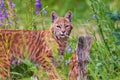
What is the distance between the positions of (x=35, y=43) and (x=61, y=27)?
0.33 m

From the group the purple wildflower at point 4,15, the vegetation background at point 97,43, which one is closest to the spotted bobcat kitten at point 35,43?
the vegetation background at point 97,43

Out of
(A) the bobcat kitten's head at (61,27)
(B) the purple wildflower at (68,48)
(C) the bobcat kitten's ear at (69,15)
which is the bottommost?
(B) the purple wildflower at (68,48)

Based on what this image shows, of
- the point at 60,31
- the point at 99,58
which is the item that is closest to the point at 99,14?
the point at 99,58

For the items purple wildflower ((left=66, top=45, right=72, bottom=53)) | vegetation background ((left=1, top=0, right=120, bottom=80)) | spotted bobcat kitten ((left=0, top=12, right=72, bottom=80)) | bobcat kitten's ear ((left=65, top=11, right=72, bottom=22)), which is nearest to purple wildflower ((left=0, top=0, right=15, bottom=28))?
vegetation background ((left=1, top=0, right=120, bottom=80))

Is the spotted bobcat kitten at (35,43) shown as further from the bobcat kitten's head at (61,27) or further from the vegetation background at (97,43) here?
the vegetation background at (97,43)

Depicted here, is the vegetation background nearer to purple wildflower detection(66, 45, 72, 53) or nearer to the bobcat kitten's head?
purple wildflower detection(66, 45, 72, 53)

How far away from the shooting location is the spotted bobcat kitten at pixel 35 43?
780cm

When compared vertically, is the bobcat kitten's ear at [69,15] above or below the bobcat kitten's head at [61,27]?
above

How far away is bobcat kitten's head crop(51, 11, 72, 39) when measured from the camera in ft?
26.1

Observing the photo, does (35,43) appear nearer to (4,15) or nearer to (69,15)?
(69,15)

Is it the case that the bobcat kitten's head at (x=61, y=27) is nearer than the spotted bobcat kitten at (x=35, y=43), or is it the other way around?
the spotted bobcat kitten at (x=35, y=43)

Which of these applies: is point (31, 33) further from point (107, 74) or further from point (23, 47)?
point (107, 74)

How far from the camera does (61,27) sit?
26.5ft

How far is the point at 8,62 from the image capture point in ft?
25.5
